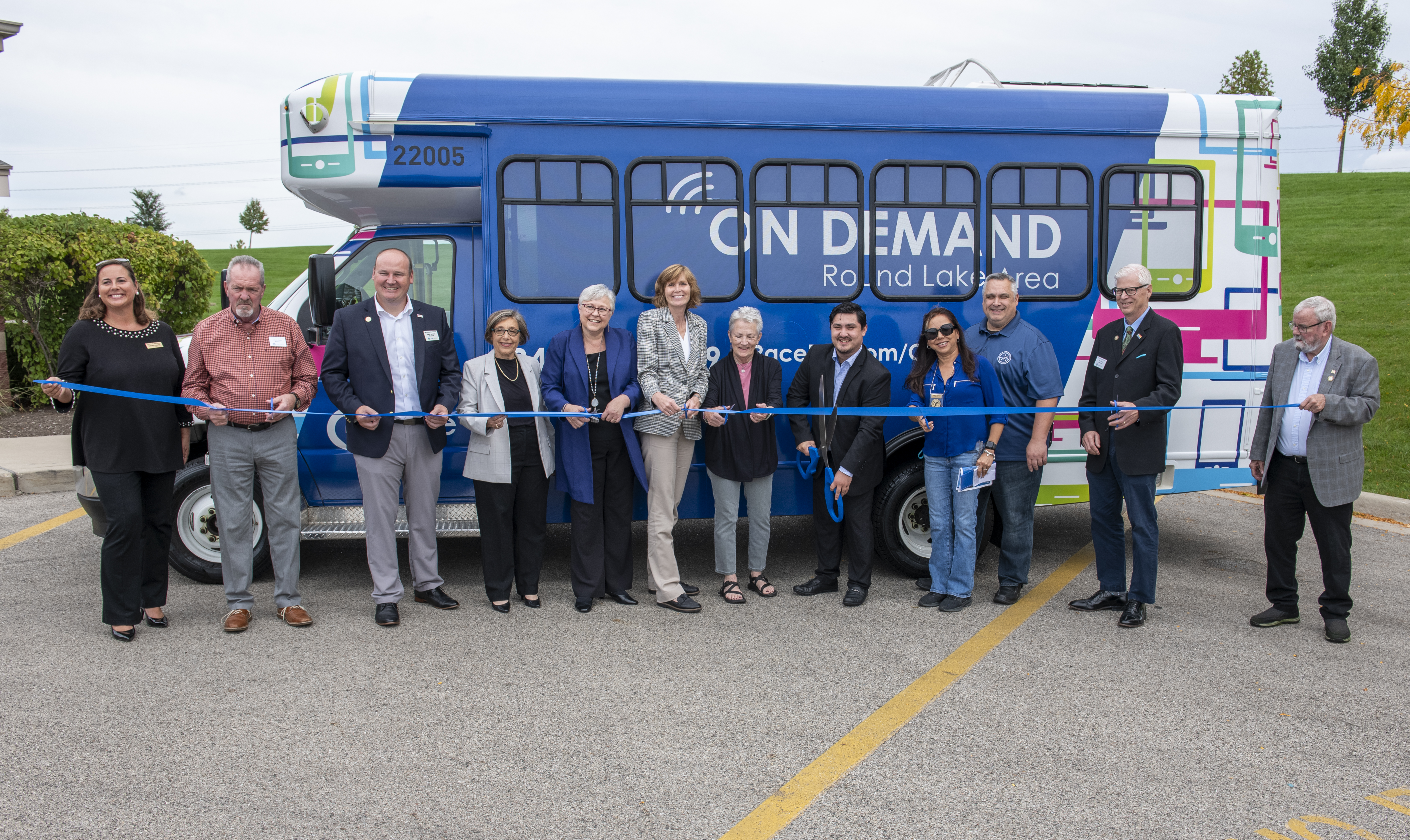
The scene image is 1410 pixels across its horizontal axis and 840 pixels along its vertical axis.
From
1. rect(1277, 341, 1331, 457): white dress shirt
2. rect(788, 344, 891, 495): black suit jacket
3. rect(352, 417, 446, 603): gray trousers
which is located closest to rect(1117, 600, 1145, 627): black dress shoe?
rect(1277, 341, 1331, 457): white dress shirt

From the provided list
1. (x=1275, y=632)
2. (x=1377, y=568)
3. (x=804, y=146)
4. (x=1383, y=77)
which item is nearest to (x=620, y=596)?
(x=804, y=146)

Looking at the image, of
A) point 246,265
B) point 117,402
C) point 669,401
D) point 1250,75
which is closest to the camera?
point 117,402

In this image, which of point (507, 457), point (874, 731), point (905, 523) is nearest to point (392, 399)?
point (507, 457)

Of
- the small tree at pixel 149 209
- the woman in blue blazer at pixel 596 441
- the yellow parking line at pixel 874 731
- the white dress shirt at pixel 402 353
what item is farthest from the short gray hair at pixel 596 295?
the small tree at pixel 149 209

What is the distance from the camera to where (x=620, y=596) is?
17.6 feet

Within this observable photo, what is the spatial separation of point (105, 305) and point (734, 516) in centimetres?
350

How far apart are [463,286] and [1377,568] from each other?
246 inches

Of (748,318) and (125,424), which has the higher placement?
(748,318)

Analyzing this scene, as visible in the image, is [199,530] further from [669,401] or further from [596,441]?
[669,401]

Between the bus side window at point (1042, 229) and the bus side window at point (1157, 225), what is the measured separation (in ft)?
0.49

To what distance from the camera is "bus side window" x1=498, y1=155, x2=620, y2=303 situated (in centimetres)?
533

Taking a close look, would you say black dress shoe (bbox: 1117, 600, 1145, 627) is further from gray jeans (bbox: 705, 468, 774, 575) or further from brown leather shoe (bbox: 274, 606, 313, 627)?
brown leather shoe (bbox: 274, 606, 313, 627)

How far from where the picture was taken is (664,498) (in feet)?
17.4

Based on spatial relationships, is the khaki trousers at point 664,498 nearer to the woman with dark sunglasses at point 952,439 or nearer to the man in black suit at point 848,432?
the man in black suit at point 848,432
